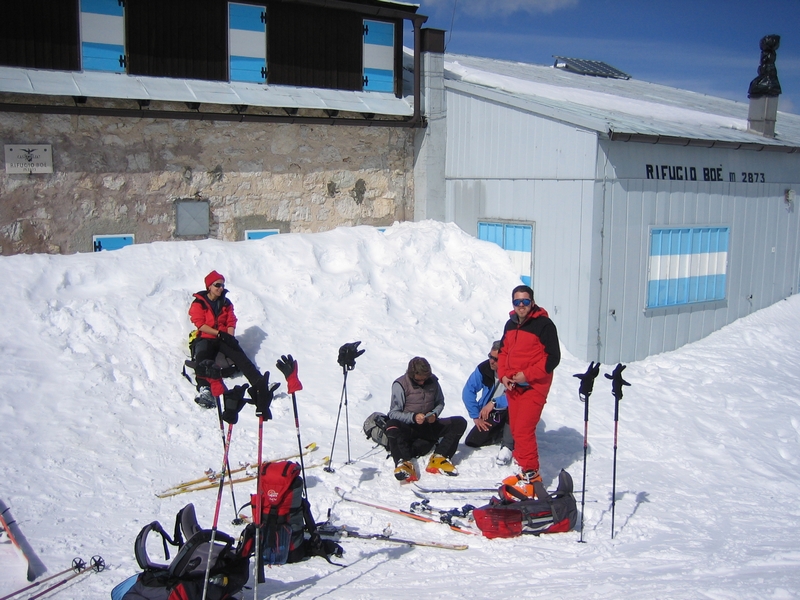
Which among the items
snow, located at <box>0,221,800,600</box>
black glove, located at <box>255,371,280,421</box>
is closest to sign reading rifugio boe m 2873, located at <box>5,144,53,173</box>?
snow, located at <box>0,221,800,600</box>

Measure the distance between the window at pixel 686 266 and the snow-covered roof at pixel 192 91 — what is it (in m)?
4.72

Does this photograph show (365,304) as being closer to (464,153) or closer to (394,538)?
(464,153)

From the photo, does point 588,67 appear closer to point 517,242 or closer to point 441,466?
point 517,242

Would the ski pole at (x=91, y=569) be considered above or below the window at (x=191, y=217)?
below

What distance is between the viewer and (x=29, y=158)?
956cm

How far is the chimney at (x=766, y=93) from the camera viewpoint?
1365 cm

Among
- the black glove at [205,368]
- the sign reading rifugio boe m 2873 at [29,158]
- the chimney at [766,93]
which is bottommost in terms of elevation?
the black glove at [205,368]

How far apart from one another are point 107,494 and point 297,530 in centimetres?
187

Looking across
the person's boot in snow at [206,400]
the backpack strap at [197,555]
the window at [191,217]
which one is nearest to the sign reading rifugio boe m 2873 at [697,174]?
the window at [191,217]

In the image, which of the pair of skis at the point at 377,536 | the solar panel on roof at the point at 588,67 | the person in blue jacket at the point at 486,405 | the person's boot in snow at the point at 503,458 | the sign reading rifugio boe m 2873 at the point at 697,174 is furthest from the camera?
the solar panel on roof at the point at 588,67

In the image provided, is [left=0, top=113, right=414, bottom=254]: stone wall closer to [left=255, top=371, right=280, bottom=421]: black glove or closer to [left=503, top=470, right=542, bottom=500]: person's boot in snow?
[left=255, top=371, right=280, bottom=421]: black glove

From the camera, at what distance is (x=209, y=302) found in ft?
26.7

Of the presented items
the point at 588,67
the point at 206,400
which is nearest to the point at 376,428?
the point at 206,400

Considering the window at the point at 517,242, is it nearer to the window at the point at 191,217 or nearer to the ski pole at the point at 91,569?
the window at the point at 191,217
